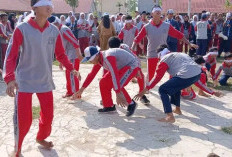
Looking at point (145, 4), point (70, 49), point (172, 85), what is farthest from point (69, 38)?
point (145, 4)

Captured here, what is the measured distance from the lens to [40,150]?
3.98 m

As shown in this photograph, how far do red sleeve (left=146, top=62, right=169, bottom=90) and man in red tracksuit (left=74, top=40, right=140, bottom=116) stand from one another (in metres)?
0.48

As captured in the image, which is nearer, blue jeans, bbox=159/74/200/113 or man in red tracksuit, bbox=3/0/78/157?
man in red tracksuit, bbox=3/0/78/157

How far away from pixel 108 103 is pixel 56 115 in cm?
95

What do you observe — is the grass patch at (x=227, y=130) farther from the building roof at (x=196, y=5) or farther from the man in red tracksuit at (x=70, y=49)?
the building roof at (x=196, y=5)

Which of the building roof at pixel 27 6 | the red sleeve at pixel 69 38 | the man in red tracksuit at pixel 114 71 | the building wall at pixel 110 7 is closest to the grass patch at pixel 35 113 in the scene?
the man in red tracksuit at pixel 114 71

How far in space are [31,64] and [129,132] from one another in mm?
1901

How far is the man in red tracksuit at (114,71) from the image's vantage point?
15.4ft

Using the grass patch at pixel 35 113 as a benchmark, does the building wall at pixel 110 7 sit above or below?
above

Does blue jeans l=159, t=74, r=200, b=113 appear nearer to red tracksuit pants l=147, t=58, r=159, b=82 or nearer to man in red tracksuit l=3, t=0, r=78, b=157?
red tracksuit pants l=147, t=58, r=159, b=82

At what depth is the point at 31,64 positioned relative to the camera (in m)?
3.49

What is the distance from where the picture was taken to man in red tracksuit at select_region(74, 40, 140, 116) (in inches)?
185

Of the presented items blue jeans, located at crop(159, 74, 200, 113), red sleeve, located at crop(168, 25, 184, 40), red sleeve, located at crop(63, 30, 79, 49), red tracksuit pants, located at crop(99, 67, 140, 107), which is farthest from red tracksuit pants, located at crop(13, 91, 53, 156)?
red sleeve, located at crop(168, 25, 184, 40)

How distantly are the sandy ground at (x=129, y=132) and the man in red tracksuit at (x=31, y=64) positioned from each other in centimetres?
64
